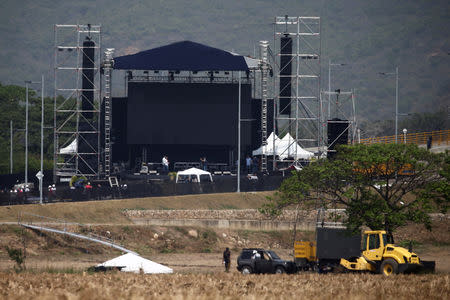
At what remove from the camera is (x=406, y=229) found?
67.9 m

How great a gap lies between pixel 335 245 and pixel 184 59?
41895mm

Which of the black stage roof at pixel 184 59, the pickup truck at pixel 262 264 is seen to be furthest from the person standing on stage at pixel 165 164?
the pickup truck at pixel 262 264

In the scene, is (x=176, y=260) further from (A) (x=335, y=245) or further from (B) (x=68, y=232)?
(A) (x=335, y=245)

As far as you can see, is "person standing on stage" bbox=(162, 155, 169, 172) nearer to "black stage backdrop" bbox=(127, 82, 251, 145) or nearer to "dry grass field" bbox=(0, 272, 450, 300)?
"black stage backdrop" bbox=(127, 82, 251, 145)

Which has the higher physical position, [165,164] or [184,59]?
[184,59]

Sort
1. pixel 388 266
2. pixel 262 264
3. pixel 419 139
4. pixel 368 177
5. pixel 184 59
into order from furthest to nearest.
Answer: pixel 419 139 < pixel 184 59 < pixel 368 177 < pixel 262 264 < pixel 388 266

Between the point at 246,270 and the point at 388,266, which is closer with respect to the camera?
the point at 388,266

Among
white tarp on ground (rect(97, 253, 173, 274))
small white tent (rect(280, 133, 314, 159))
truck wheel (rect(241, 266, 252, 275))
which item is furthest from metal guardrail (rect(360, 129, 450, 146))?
white tarp on ground (rect(97, 253, 173, 274))

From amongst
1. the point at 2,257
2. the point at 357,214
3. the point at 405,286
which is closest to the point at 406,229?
the point at 357,214

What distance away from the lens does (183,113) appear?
87.8 meters

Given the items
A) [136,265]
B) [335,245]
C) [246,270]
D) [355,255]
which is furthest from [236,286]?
[335,245]

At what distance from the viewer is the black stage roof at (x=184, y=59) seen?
271 ft

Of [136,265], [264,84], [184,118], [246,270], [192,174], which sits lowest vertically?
[246,270]

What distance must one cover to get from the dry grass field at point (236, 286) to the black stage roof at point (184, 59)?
4685 cm
